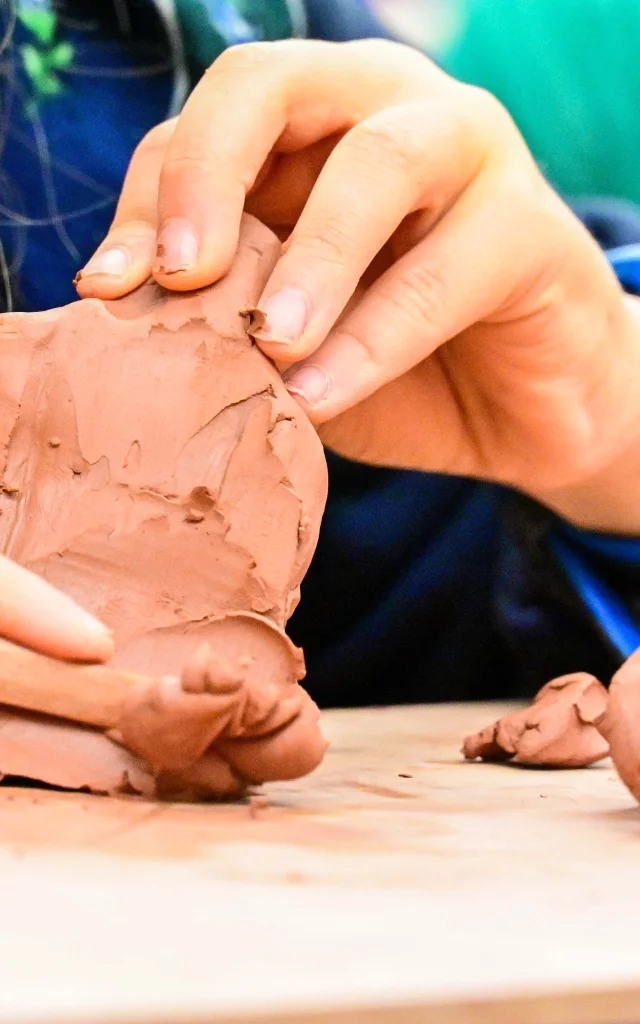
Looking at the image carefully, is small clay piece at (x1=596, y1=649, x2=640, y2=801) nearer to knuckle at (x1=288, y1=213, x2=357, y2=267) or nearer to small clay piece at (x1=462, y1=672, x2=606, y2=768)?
small clay piece at (x1=462, y1=672, x2=606, y2=768)

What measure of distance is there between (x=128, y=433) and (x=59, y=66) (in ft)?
2.85

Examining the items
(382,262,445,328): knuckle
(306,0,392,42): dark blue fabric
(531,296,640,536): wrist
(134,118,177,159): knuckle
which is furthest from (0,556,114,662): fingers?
(306,0,392,42): dark blue fabric

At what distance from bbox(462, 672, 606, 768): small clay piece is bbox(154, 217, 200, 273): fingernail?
18.4 inches

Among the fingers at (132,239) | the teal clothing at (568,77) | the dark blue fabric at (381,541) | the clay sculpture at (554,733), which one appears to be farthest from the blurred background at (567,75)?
the clay sculpture at (554,733)

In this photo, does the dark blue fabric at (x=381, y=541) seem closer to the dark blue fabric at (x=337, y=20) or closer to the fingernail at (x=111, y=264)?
the dark blue fabric at (x=337, y=20)

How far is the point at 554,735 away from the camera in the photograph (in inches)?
32.6

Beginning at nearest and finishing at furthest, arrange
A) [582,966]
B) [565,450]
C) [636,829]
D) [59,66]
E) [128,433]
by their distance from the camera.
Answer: [582,966]
[636,829]
[128,433]
[565,450]
[59,66]

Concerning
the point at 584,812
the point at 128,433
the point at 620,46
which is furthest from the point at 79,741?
the point at 620,46

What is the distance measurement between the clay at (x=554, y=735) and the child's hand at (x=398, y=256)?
0.31 meters

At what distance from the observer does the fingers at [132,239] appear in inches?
30.4

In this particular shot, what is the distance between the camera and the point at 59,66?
1337 mm

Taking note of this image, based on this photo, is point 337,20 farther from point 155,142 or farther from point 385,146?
point 385,146

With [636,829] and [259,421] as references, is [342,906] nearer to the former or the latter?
[636,829]

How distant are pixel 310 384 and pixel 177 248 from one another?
0.47 ft
